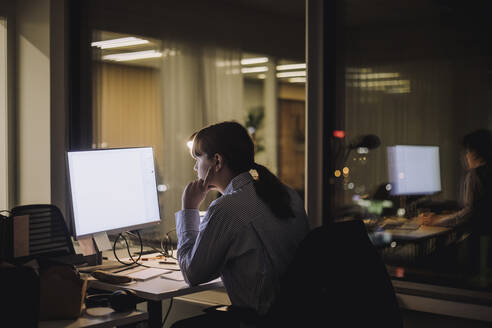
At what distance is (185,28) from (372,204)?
8.03ft

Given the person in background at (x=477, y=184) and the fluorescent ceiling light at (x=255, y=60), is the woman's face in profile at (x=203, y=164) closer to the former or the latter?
the person in background at (x=477, y=184)

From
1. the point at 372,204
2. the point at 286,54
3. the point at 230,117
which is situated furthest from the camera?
the point at 286,54

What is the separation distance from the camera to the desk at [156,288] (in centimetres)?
199

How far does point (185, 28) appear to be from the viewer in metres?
4.54

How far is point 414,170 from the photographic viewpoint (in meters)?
2.69

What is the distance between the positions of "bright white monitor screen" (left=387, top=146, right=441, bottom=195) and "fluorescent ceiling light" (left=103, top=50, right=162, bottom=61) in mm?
2266

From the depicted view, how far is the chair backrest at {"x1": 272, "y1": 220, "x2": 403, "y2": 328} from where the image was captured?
159 centimetres

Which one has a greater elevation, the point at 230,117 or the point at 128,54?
the point at 128,54

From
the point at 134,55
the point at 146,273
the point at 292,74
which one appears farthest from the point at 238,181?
the point at 292,74

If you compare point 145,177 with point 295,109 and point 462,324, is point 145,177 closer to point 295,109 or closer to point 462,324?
point 462,324

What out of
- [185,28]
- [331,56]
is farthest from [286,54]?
[331,56]

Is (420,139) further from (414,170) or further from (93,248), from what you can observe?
(93,248)

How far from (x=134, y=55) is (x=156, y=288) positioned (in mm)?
2631

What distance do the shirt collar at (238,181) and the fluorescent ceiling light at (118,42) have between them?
235cm
